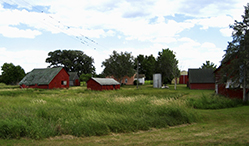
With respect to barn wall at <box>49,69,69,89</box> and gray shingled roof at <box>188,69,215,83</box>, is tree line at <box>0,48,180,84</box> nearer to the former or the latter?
gray shingled roof at <box>188,69,215,83</box>

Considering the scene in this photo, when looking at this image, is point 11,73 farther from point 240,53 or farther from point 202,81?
point 240,53

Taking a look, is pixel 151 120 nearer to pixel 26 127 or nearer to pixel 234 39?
pixel 26 127

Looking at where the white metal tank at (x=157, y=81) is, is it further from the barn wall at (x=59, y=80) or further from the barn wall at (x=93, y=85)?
the barn wall at (x=59, y=80)

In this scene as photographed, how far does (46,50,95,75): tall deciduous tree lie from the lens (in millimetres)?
84775

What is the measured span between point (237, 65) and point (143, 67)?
8211 cm

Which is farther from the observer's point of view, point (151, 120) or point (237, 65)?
point (237, 65)

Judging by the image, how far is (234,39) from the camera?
73.0ft

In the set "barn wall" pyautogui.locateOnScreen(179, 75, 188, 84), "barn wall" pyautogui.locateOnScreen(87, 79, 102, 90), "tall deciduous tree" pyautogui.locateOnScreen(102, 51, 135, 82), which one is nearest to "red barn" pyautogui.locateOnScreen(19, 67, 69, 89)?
"barn wall" pyautogui.locateOnScreen(87, 79, 102, 90)

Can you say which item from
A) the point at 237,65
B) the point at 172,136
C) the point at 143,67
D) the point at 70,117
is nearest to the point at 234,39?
the point at 237,65

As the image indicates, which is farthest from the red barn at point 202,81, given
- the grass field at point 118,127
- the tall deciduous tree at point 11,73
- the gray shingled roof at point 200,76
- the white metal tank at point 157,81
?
the tall deciduous tree at point 11,73

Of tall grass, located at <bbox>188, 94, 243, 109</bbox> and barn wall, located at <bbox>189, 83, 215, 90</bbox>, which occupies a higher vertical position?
barn wall, located at <bbox>189, 83, 215, 90</bbox>

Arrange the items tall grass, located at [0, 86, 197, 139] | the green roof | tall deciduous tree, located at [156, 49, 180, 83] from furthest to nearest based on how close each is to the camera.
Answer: tall deciduous tree, located at [156, 49, 180, 83]
the green roof
tall grass, located at [0, 86, 197, 139]

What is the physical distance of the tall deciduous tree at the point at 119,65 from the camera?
6894cm

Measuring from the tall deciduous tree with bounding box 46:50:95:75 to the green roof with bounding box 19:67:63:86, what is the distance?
100 ft
